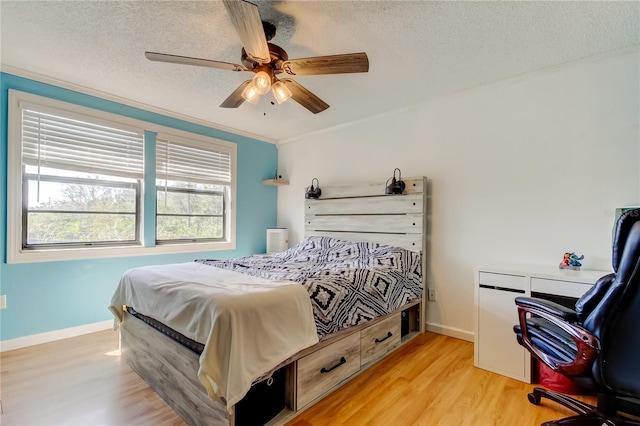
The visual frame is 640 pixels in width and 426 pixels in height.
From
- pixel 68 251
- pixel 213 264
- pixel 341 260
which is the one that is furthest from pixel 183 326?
pixel 68 251

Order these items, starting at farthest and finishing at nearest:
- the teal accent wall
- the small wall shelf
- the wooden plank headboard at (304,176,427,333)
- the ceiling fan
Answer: the small wall shelf, the wooden plank headboard at (304,176,427,333), the teal accent wall, the ceiling fan

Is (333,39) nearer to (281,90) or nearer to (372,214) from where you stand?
(281,90)

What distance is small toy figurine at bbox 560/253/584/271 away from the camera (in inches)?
88.9

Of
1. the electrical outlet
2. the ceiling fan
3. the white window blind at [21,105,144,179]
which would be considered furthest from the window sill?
the electrical outlet

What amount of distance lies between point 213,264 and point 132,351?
86 centimetres

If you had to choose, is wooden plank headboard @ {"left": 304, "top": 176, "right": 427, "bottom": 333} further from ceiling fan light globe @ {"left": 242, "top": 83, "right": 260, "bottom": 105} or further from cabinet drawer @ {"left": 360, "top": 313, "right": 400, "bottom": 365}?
ceiling fan light globe @ {"left": 242, "top": 83, "right": 260, "bottom": 105}

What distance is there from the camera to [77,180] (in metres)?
2.98

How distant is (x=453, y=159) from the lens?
3.00m

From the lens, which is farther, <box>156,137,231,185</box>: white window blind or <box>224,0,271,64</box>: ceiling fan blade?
<box>156,137,231,185</box>: white window blind

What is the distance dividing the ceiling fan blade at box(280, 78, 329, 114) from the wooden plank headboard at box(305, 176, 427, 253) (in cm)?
136

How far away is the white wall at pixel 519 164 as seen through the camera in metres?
2.24

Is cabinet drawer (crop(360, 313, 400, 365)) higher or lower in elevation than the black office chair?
lower

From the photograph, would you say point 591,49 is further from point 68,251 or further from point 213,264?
point 68,251

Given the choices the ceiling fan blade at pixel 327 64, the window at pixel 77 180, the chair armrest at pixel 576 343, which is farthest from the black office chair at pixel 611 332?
the window at pixel 77 180
